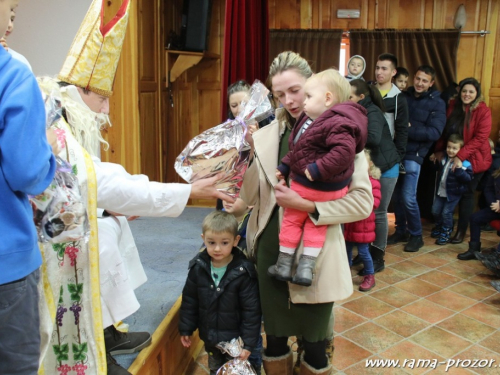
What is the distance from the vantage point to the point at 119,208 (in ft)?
5.23

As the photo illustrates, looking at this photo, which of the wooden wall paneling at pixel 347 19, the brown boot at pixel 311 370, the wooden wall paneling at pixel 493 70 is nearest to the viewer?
the brown boot at pixel 311 370

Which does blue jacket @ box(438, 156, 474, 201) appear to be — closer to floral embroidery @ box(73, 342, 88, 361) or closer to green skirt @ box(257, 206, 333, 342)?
green skirt @ box(257, 206, 333, 342)

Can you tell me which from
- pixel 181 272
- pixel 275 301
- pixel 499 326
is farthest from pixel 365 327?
pixel 275 301

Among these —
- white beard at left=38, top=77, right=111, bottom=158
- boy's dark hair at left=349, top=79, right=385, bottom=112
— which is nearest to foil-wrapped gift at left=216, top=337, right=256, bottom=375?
white beard at left=38, top=77, right=111, bottom=158

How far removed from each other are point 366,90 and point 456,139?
1.52m

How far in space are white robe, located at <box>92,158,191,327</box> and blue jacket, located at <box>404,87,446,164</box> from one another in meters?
3.10

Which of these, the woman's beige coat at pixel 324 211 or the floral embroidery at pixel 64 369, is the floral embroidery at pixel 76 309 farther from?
the woman's beige coat at pixel 324 211

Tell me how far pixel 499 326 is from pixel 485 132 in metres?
2.03

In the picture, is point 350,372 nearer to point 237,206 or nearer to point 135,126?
point 237,206

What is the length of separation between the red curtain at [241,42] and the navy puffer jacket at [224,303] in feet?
3.28

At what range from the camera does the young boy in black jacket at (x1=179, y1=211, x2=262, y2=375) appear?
1898 millimetres

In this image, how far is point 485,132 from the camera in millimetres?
4387

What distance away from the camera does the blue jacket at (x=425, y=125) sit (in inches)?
168

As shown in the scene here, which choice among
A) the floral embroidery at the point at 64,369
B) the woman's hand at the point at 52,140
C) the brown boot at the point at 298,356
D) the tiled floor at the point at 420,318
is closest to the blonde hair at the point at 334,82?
the woman's hand at the point at 52,140
